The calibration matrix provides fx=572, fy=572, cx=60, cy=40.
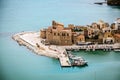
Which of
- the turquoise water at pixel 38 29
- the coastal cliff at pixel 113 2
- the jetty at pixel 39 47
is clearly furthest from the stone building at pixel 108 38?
the jetty at pixel 39 47

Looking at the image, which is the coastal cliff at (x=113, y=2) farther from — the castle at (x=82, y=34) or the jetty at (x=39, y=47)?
the jetty at (x=39, y=47)

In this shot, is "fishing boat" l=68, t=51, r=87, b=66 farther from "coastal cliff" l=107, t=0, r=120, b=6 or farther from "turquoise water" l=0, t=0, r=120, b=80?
"coastal cliff" l=107, t=0, r=120, b=6

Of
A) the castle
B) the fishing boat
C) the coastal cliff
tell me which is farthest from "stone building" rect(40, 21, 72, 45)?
the coastal cliff

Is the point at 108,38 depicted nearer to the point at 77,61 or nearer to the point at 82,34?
the point at 82,34

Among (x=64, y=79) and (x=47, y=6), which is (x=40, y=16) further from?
(x=64, y=79)

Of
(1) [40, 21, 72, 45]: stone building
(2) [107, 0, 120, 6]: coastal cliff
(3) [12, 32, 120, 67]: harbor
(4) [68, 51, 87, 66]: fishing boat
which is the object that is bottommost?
(4) [68, 51, 87, 66]: fishing boat

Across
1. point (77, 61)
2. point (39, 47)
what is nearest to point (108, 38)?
point (77, 61)

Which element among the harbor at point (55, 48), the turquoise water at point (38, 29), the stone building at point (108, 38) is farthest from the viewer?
the stone building at point (108, 38)
